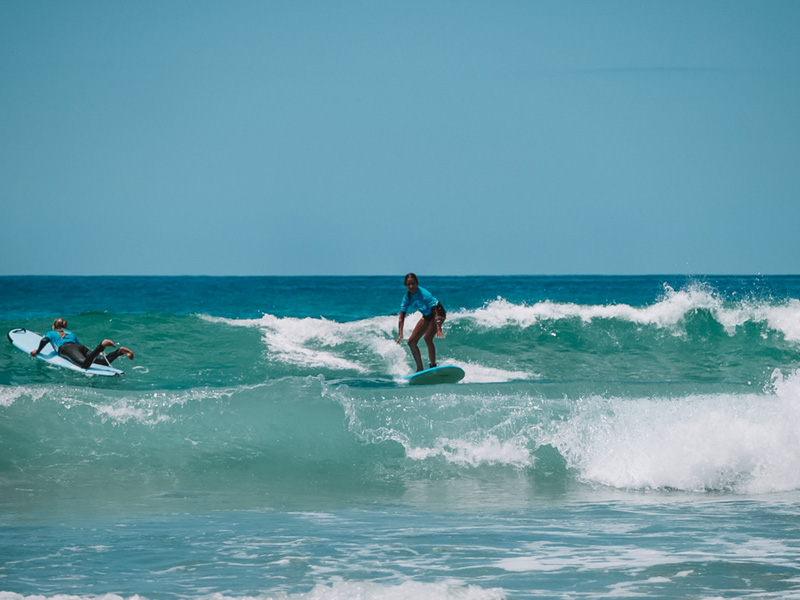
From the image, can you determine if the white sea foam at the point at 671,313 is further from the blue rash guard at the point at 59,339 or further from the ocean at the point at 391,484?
the blue rash guard at the point at 59,339

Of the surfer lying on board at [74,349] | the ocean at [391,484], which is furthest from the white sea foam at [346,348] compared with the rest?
the surfer lying on board at [74,349]

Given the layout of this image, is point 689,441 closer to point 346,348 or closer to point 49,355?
point 346,348

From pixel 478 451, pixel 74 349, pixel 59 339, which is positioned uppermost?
pixel 59 339

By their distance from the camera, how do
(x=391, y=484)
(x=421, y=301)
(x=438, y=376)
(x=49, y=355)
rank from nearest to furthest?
(x=391, y=484), (x=421, y=301), (x=438, y=376), (x=49, y=355)

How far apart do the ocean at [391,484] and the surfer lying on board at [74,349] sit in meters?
0.37

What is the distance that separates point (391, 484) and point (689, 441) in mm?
3390

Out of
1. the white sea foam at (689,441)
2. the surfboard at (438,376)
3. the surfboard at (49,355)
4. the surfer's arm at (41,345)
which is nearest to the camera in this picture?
the white sea foam at (689,441)

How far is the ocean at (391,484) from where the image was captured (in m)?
4.96

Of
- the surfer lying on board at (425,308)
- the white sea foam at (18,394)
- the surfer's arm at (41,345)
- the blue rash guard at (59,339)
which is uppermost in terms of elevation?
the surfer lying on board at (425,308)

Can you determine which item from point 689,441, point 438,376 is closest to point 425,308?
point 438,376

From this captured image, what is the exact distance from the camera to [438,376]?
41.1 ft

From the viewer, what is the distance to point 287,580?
4.88 metres

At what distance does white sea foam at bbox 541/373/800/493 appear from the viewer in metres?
8.11

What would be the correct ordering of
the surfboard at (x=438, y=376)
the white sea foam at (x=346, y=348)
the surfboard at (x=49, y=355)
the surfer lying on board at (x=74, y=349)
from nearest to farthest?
1. the surfboard at (x=438, y=376)
2. the surfer lying on board at (x=74, y=349)
3. the surfboard at (x=49, y=355)
4. the white sea foam at (x=346, y=348)
